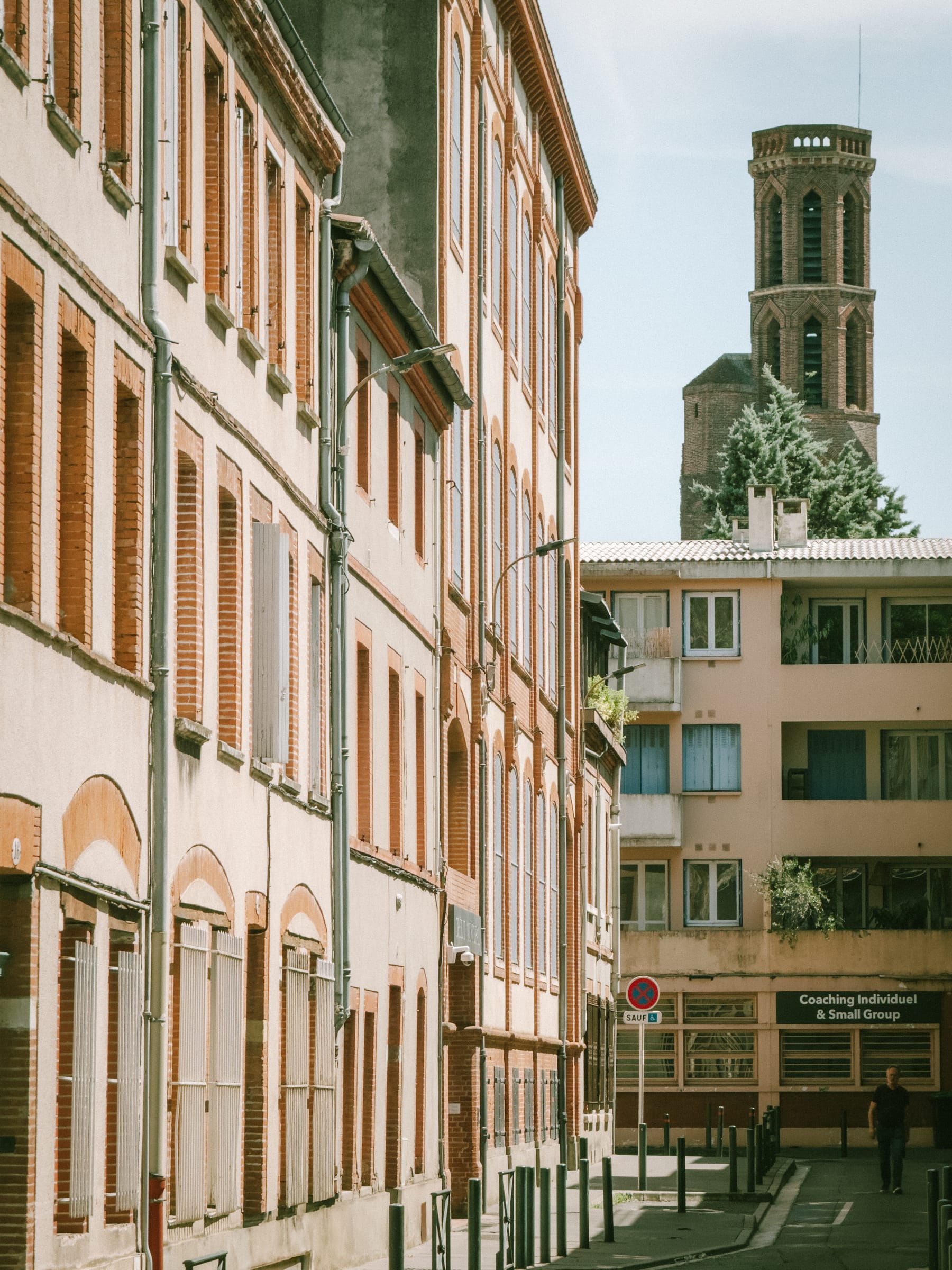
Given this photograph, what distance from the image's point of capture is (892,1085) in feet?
111

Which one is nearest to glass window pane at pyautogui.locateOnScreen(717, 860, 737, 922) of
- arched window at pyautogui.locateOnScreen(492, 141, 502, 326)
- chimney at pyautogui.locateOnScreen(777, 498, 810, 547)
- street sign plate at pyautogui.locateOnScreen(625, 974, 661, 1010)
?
chimney at pyautogui.locateOnScreen(777, 498, 810, 547)

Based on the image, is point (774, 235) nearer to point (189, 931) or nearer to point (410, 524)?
point (410, 524)

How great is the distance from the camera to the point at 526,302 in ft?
135

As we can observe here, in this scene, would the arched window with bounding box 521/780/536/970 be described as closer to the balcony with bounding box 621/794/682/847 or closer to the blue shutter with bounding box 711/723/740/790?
the balcony with bounding box 621/794/682/847

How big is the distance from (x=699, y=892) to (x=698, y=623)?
6.62 metres

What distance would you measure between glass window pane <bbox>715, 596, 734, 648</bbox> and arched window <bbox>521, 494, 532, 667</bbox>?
72.2 ft

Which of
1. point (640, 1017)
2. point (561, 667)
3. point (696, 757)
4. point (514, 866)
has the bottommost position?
point (640, 1017)

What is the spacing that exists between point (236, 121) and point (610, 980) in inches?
1434

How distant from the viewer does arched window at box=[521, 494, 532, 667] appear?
132ft

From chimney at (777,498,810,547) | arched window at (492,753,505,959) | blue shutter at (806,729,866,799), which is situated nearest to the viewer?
arched window at (492,753,505,959)

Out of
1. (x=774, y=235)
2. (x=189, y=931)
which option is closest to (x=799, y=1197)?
(x=189, y=931)

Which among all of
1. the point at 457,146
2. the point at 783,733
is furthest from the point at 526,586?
the point at 783,733

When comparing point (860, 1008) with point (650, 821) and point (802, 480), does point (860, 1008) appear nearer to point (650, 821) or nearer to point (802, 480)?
point (650, 821)

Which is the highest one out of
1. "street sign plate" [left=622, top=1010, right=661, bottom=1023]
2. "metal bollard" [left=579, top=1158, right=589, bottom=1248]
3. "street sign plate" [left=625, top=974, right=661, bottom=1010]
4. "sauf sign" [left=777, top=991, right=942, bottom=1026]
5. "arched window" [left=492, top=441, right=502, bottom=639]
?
"arched window" [left=492, top=441, right=502, bottom=639]
